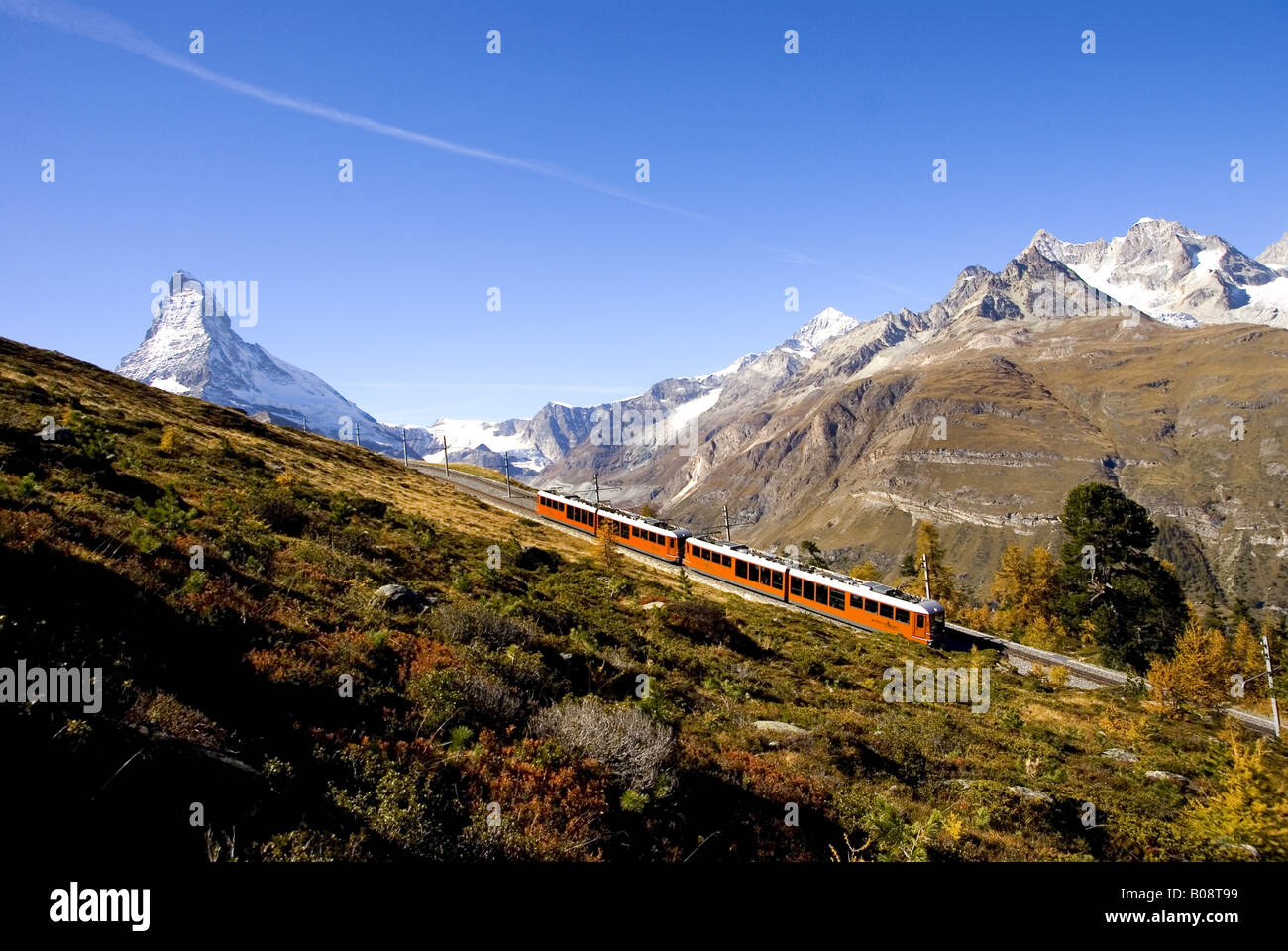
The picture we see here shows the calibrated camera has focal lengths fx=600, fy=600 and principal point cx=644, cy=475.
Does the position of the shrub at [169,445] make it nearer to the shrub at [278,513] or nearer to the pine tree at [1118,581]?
the shrub at [278,513]

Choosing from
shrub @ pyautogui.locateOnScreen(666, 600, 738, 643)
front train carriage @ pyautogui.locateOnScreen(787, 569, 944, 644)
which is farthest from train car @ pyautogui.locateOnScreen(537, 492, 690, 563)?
shrub @ pyautogui.locateOnScreen(666, 600, 738, 643)

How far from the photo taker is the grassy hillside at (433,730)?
6059 millimetres

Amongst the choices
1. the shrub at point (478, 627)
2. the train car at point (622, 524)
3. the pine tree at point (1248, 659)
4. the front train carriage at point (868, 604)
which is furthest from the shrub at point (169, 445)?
the pine tree at point (1248, 659)

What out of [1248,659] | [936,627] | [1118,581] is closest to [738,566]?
[936,627]

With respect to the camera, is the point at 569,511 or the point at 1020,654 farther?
the point at 569,511

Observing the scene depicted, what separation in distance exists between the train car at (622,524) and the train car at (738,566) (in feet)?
A: 4.99

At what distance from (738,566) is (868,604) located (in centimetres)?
1028

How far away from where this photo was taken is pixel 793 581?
40969 millimetres

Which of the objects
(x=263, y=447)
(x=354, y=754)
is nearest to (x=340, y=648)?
(x=354, y=754)

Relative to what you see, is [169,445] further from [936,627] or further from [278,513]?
[936,627]

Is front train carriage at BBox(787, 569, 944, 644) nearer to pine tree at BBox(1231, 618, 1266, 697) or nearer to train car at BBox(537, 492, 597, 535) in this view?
pine tree at BBox(1231, 618, 1266, 697)

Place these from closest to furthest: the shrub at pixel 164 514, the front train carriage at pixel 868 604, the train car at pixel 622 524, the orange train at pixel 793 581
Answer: the shrub at pixel 164 514 < the front train carriage at pixel 868 604 < the orange train at pixel 793 581 < the train car at pixel 622 524
